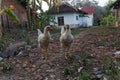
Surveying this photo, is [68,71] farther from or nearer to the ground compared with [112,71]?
nearer to the ground

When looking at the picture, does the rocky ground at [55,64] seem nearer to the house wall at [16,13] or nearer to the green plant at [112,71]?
the green plant at [112,71]

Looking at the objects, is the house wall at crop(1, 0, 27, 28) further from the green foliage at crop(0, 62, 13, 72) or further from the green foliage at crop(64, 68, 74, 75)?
the green foliage at crop(64, 68, 74, 75)

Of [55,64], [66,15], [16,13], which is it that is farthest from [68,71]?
[66,15]

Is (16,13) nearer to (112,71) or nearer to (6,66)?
(6,66)

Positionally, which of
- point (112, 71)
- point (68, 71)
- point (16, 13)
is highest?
point (16, 13)

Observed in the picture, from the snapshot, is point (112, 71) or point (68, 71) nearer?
point (112, 71)

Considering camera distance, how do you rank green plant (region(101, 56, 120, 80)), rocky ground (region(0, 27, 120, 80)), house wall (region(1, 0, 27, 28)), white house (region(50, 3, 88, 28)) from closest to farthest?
green plant (region(101, 56, 120, 80)) < rocky ground (region(0, 27, 120, 80)) < house wall (region(1, 0, 27, 28)) < white house (region(50, 3, 88, 28))

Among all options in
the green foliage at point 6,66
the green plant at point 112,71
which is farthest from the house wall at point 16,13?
the green plant at point 112,71

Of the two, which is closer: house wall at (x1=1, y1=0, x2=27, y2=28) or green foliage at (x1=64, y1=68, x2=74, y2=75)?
green foliage at (x1=64, y1=68, x2=74, y2=75)

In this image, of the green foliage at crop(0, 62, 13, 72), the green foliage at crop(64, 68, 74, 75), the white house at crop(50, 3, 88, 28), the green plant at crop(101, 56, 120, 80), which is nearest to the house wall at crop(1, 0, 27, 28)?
the white house at crop(50, 3, 88, 28)

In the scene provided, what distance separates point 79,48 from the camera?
31.7 feet

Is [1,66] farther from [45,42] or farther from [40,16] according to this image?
[40,16]

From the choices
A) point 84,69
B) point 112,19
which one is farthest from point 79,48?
point 112,19

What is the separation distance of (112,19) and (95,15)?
55.8 ft
